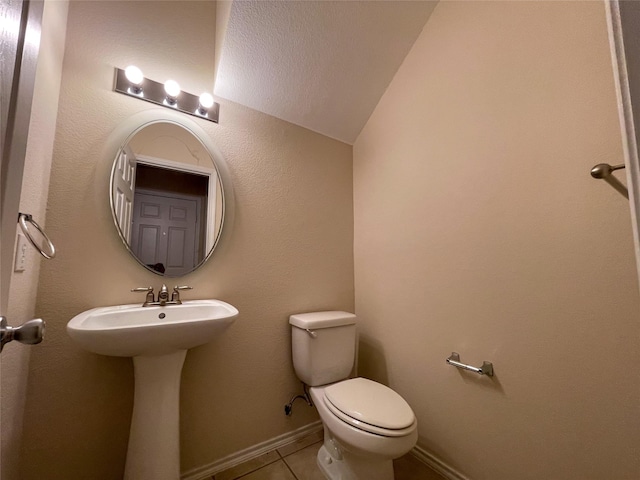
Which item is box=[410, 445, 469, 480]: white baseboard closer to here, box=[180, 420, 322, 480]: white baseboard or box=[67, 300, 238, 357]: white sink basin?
box=[180, 420, 322, 480]: white baseboard

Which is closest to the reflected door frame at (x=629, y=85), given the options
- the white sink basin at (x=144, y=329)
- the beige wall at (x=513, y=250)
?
the beige wall at (x=513, y=250)

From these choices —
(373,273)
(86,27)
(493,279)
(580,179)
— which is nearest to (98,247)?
(86,27)

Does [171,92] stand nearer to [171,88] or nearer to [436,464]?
[171,88]

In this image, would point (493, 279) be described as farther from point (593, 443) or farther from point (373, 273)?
point (373, 273)

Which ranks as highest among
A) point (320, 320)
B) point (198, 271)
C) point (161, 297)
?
point (198, 271)

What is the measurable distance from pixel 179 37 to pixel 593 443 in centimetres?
254

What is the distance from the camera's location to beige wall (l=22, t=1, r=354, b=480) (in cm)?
99

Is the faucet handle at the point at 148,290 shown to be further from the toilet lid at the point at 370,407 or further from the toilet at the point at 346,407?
the toilet lid at the point at 370,407

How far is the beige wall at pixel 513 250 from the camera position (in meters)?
0.81

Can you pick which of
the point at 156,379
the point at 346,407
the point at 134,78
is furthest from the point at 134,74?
the point at 346,407

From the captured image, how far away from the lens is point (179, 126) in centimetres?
129

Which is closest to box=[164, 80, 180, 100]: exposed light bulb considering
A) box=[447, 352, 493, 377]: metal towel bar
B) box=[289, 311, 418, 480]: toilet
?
box=[289, 311, 418, 480]: toilet

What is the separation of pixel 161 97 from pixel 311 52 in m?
0.83

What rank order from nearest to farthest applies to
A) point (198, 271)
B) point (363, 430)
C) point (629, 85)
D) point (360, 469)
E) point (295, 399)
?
point (629, 85)
point (363, 430)
point (360, 469)
point (198, 271)
point (295, 399)
